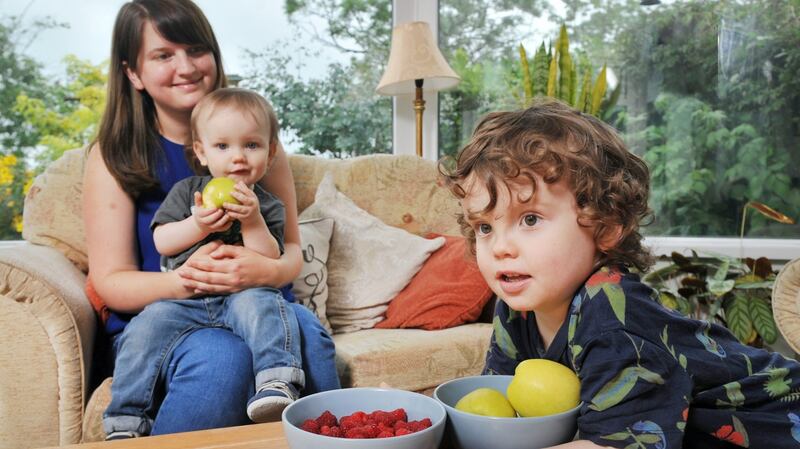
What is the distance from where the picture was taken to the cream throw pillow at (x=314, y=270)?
206 centimetres

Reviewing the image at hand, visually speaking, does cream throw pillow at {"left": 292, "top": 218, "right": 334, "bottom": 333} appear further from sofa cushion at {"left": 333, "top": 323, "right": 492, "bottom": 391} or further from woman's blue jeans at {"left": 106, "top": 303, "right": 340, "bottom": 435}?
Result: woman's blue jeans at {"left": 106, "top": 303, "right": 340, "bottom": 435}

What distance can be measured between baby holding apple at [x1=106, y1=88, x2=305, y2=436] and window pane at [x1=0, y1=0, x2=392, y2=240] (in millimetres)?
1465

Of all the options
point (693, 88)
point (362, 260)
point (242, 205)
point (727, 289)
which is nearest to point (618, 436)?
point (242, 205)

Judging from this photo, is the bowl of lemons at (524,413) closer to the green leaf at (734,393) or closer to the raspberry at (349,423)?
the raspberry at (349,423)

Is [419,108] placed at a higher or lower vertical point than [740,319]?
higher

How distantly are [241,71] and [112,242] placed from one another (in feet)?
5.50

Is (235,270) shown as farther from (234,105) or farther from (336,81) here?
(336,81)

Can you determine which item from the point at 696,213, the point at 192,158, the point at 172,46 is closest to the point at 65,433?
the point at 192,158

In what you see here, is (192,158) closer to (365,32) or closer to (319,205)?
(319,205)

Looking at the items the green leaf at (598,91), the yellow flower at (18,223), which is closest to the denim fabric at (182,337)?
the yellow flower at (18,223)

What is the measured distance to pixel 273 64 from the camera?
321 cm

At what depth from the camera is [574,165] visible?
3.18 ft

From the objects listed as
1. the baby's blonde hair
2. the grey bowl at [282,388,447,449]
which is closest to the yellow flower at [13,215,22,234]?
the baby's blonde hair

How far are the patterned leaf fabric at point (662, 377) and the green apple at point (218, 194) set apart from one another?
32.1 inches
